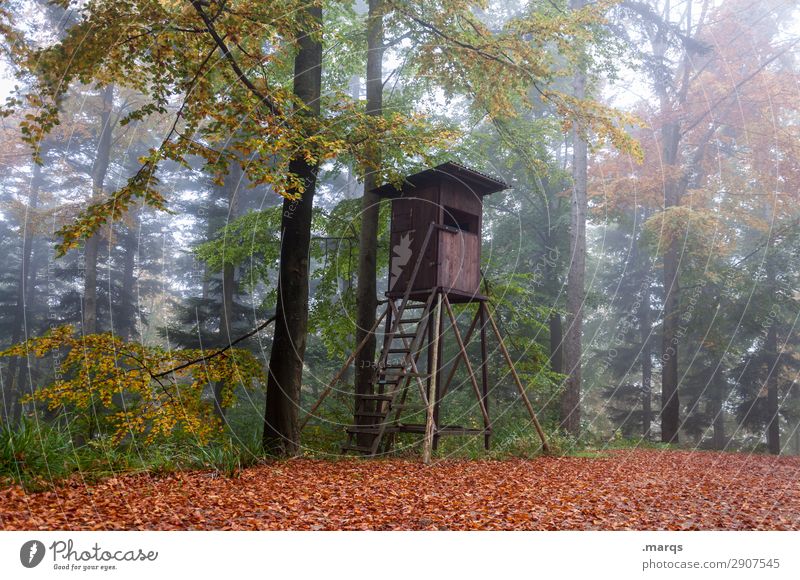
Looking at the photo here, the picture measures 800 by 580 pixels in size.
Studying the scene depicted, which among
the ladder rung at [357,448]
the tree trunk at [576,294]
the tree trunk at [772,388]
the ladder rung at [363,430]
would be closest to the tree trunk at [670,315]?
the tree trunk at [772,388]

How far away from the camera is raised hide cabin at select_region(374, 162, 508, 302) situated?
37.8 feet

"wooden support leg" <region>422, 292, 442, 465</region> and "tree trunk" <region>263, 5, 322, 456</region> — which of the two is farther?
"wooden support leg" <region>422, 292, 442, 465</region>

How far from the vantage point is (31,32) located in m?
7.87

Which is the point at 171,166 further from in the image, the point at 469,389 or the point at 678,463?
the point at 678,463

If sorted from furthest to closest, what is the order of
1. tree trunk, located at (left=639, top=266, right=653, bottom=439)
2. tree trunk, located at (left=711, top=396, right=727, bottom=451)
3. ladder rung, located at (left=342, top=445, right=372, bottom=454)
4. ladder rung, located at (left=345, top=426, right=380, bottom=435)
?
tree trunk, located at (left=639, top=266, right=653, bottom=439), tree trunk, located at (left=711, top=396, right=727, bottom=451), ladder rung, located at (left=345, top=426, right=380, bottom=435), ladder rung, located at (left=342, top=445, right=372, bottom=454)

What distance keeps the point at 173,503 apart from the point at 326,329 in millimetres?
7254

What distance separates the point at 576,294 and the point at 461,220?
18.8 feet

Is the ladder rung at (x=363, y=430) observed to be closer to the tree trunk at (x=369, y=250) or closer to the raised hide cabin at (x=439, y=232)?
the tree trunk at (x=369, y=250)

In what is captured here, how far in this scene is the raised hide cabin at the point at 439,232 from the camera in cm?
1152
